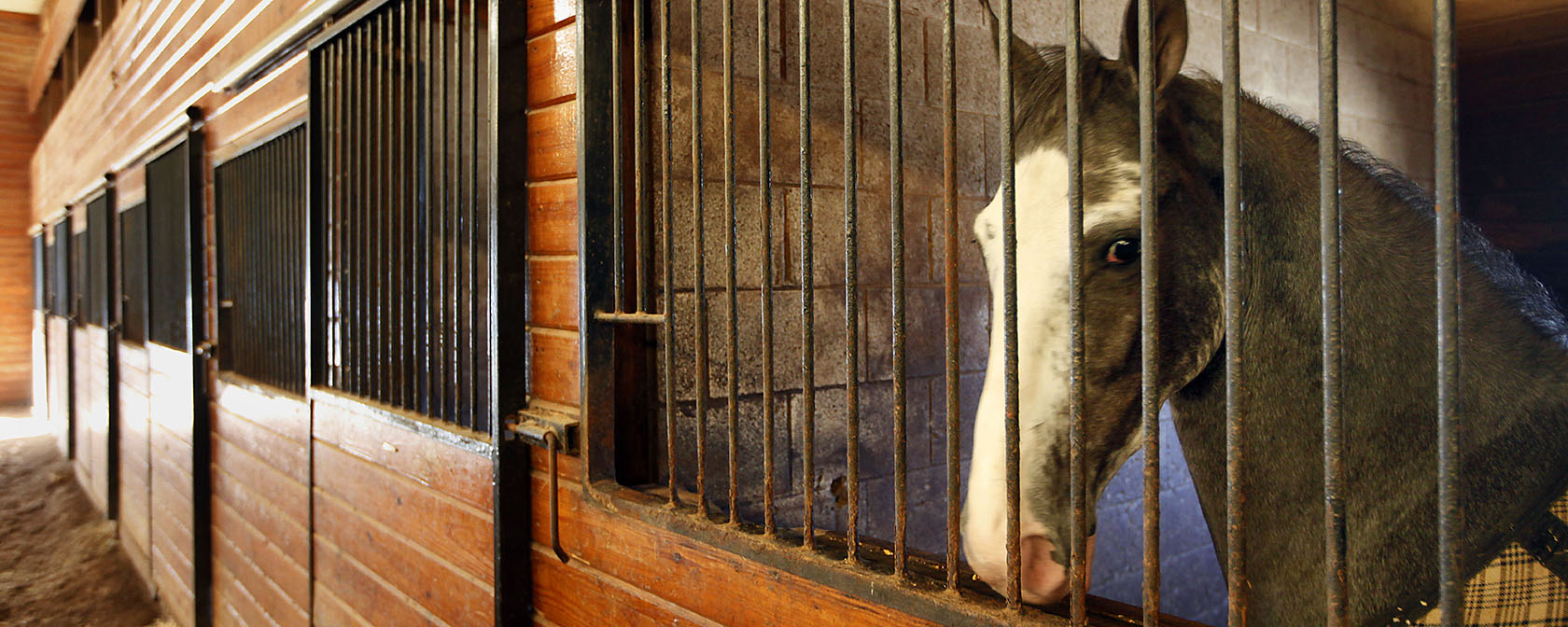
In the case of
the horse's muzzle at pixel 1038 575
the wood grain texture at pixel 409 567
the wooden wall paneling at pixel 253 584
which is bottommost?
the wooden wall paneling at pixel 253 584

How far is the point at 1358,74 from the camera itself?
351 cm

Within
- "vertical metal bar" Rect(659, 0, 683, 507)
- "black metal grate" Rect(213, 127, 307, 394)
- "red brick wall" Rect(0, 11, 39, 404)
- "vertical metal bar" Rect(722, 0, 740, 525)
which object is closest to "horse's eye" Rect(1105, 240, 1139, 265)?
"vertical metal bar" Rect(722, 0, 740, 525)

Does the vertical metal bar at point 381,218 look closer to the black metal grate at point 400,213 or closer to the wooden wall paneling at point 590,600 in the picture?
the black metal grate at point 400,213

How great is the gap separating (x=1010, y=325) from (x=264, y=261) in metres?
3.02

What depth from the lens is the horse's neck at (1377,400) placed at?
3.41 ft

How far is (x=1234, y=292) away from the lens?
70 centimetres

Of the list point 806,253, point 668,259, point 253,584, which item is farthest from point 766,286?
point 253,584

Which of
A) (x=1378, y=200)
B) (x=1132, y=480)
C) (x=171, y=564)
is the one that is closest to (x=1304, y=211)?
(x=1378, y=200)

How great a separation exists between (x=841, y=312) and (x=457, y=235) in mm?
924

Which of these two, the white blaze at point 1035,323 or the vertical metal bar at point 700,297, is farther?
the vertical metal bar at point 700,297

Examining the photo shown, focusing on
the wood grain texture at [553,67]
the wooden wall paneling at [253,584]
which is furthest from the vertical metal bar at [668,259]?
the wooden wall paneling at [253,584]

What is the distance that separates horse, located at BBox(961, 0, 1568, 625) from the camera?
3.41 feet

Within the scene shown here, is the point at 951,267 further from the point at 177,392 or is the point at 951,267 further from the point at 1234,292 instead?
the point at 177,392

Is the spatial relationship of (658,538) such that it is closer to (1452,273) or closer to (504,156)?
(504,156)
